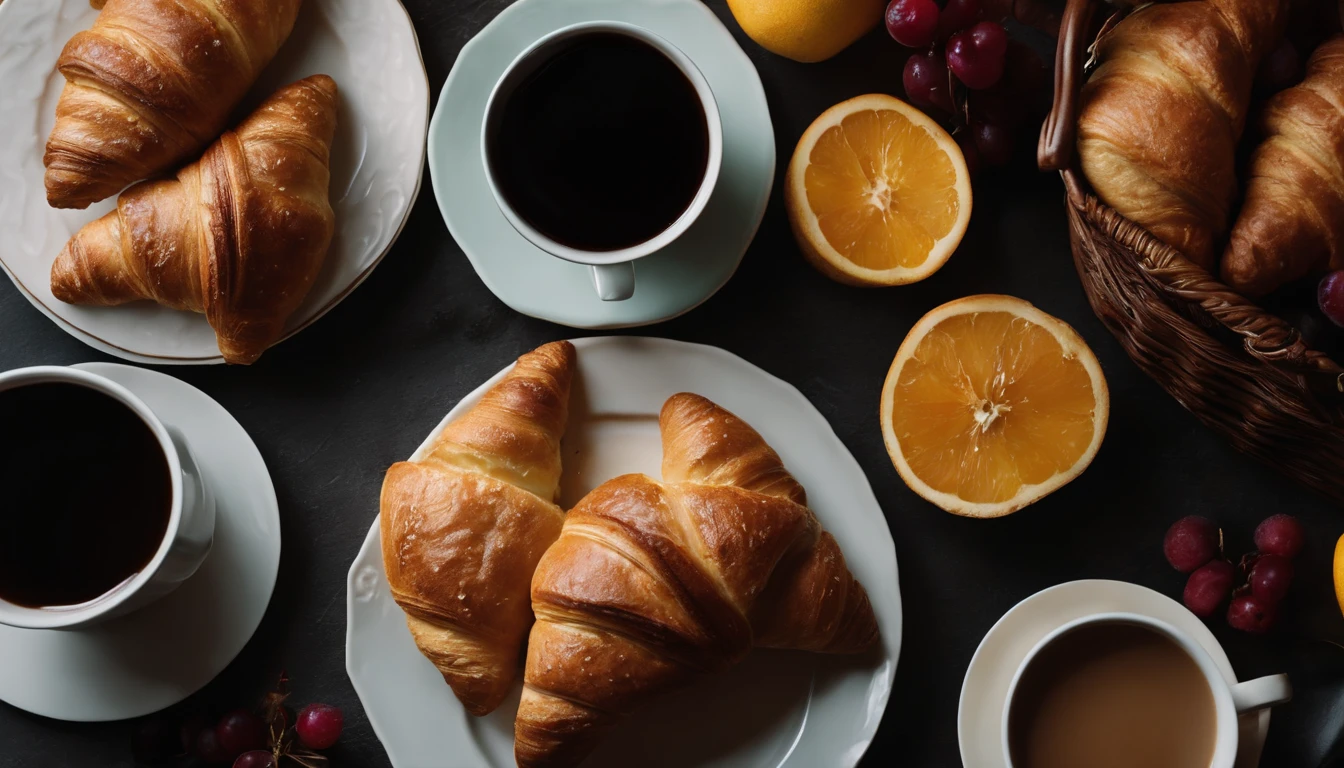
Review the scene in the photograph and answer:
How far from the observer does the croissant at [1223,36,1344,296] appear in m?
1.23

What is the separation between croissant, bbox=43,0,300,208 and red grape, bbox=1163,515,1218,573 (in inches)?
64.4

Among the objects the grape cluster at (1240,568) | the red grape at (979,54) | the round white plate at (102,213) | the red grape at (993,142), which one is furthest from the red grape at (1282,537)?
the round white plate at (102,213)

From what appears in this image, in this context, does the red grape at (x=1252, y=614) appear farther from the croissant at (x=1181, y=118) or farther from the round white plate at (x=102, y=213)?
the round white plate at (x=102, y=213)

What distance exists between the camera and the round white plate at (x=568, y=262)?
150cm

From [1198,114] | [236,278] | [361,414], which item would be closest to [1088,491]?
[1198,114]

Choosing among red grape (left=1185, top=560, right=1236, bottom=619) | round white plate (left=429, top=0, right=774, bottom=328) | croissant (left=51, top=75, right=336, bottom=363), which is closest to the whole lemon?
round white plate (left=429, top=0, right=774, bottom=328)

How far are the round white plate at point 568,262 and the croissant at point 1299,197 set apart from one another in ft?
2.19

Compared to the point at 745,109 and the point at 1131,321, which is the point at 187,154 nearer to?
the point at 745,109

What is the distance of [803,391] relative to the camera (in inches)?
63.2

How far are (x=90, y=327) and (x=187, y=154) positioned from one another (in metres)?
0.32

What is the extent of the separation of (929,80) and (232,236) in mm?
1087

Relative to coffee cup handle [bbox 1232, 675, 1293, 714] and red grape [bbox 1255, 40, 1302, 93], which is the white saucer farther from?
red grape [bbox 1255, 40, 1302, 93]

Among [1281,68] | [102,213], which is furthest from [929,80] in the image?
[102,213]

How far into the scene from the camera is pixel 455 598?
135cm
